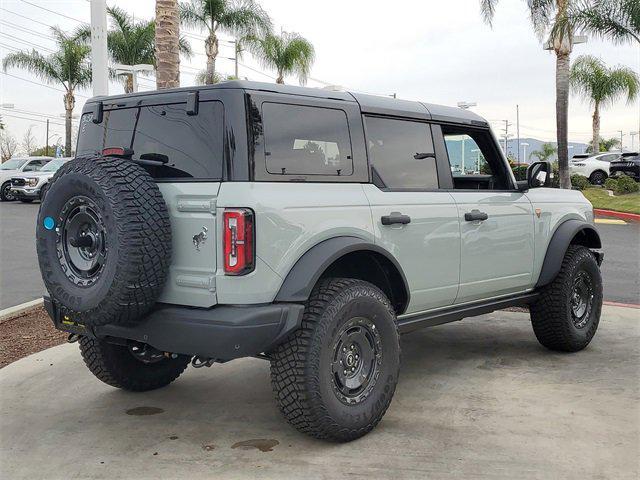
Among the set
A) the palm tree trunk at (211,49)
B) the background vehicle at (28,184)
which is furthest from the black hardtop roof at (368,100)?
the palm tree trunk at (211,49)

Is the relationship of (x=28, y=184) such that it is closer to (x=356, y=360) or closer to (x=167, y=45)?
(x=167, y=45)

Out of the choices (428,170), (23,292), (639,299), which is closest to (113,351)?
(428,170)

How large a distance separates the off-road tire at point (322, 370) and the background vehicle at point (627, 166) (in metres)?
25.3

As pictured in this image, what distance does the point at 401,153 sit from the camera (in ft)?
15.3

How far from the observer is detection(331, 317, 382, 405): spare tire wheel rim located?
392 cm

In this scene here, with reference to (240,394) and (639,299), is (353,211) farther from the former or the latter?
(639,299)

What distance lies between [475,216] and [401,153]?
2.41 feet

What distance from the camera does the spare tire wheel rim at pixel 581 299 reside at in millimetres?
5969

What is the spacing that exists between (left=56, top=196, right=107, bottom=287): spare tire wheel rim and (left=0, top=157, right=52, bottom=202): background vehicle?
80.3 ft

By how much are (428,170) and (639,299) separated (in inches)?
189

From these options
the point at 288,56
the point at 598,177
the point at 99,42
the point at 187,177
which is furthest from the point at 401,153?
the point at 288,56

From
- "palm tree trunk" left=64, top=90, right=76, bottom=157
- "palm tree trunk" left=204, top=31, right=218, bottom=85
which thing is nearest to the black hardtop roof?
"palm tree trunk" left=204, top=31, right=218, bottom=85

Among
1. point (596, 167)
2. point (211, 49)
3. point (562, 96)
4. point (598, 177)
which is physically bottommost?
point (598, 177)

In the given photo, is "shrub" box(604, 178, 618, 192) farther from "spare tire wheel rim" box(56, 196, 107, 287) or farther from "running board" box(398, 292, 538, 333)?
"spare tire wheel rim" box(56, 196, 107, 287)
